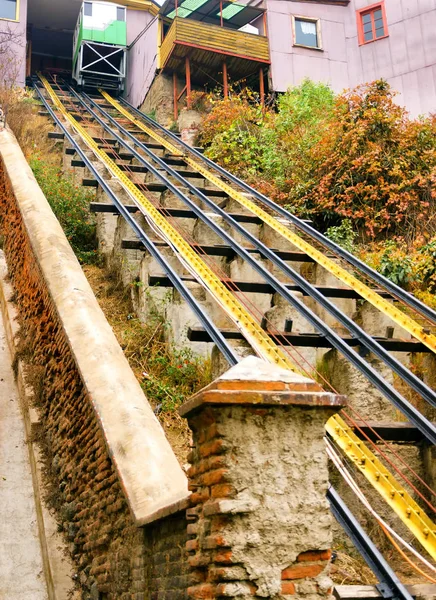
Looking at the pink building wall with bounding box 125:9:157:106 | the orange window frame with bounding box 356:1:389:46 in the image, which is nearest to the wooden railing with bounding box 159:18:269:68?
the pink building wall with bounding box 125:9:157:106

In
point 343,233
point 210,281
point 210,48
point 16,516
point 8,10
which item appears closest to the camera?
point 16,516

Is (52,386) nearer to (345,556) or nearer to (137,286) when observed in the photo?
(137,286)

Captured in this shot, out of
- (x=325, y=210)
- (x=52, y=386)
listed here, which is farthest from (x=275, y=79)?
(x=52, y=386)

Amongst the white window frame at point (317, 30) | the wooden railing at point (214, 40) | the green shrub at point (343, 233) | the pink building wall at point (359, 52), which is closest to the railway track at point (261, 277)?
the green shrub at point (343, 233)

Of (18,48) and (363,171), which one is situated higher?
(18,48)

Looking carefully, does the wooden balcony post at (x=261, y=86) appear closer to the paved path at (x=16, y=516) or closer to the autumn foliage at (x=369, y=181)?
the autumn foliage at (x=369, y=181)

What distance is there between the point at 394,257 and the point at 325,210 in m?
2.56

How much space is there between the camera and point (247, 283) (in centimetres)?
761

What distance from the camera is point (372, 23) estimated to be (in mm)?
20438

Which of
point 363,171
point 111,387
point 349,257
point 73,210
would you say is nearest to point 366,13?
point 363,171

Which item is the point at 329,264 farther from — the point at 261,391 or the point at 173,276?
the point at 261,391

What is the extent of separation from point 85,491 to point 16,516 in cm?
92

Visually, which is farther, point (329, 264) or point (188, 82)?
point (188, 82)

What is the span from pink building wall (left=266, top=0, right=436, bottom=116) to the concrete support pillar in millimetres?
17324
